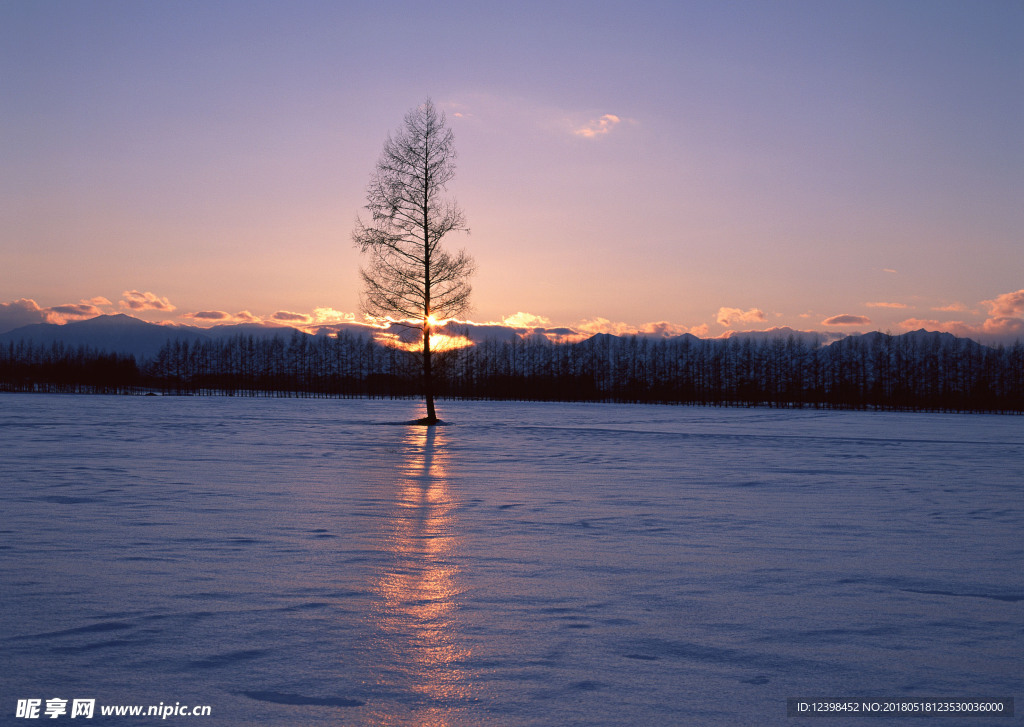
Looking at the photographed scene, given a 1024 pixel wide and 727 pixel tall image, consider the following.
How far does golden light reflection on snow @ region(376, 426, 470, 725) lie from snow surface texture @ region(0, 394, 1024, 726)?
0.06 feet

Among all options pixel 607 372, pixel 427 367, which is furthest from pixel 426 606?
pixel 607 372

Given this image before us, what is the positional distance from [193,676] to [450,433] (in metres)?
18.0

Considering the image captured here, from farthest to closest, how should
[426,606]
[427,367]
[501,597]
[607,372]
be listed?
[607,372], [427,367], [501,597], [426,606]

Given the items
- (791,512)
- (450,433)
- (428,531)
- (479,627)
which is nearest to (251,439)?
(450,433)

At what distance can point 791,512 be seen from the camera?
287 inches

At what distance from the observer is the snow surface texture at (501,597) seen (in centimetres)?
276

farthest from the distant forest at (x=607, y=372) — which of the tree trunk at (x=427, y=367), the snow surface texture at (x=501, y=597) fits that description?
the snow surface texture at (x=501, y=597)

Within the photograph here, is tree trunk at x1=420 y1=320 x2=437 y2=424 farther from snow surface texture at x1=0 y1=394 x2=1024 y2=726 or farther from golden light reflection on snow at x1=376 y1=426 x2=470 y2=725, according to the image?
golden light reflection on snow at x1=376 y1=426 x2=470 y2=725

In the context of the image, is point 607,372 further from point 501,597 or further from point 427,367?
point 501,597

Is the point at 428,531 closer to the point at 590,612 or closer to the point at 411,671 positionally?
the point at 590,612

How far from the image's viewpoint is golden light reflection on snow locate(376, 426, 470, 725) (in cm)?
276

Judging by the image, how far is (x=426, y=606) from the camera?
384 cm

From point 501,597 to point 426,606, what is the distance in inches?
18.2

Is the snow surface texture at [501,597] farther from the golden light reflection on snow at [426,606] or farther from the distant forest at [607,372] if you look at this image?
the distant forest at [607,372]
